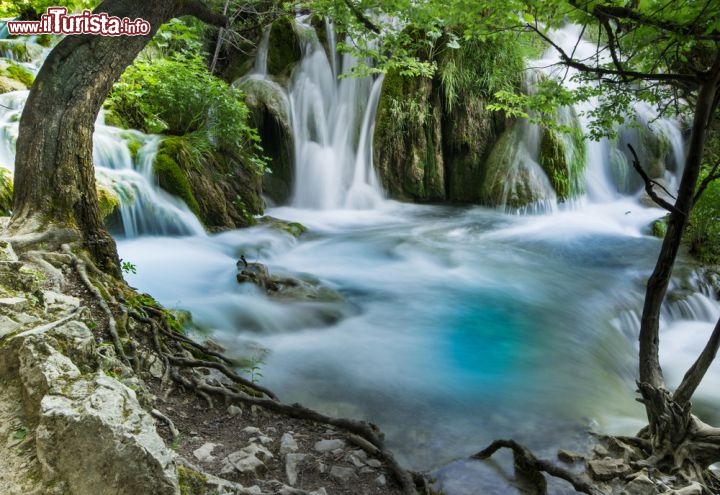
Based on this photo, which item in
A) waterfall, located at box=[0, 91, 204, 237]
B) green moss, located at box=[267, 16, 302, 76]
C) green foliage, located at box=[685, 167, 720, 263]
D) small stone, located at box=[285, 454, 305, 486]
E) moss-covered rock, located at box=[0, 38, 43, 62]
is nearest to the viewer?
small stone, located at box=[285, 454, 305, 486]

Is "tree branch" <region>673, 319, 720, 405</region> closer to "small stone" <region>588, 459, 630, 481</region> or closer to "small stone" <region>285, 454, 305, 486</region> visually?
"small stone" <region>588, 459, 630, 481</region>

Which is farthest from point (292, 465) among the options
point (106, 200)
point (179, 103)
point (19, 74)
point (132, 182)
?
point (19, 74)

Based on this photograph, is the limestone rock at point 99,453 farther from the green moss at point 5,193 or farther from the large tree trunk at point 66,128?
the green moss at point 5,193

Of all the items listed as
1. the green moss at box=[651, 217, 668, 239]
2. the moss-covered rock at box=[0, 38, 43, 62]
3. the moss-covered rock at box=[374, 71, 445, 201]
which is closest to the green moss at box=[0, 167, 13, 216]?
the moss-covered rock at box=[0, 38, 43, 62]

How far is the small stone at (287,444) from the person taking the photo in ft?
9.37

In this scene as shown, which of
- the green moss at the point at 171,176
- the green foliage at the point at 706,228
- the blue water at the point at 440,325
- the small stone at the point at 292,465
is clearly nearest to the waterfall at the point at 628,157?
the blue water at the point at 440,325

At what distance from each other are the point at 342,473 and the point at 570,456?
5.94ft

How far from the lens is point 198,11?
4.05 m

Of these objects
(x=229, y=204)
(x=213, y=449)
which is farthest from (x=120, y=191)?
(x=213, y=449)

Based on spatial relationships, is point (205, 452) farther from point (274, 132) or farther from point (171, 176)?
point (274, 132)

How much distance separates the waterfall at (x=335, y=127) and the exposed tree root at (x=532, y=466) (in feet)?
30.5

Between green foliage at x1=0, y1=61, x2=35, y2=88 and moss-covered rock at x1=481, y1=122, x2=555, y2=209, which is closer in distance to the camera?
green foliage at x1=0, y1=61, x2=35, y2=88

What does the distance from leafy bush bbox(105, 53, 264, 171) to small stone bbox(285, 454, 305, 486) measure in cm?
729

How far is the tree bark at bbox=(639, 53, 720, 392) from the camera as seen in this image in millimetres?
2943
